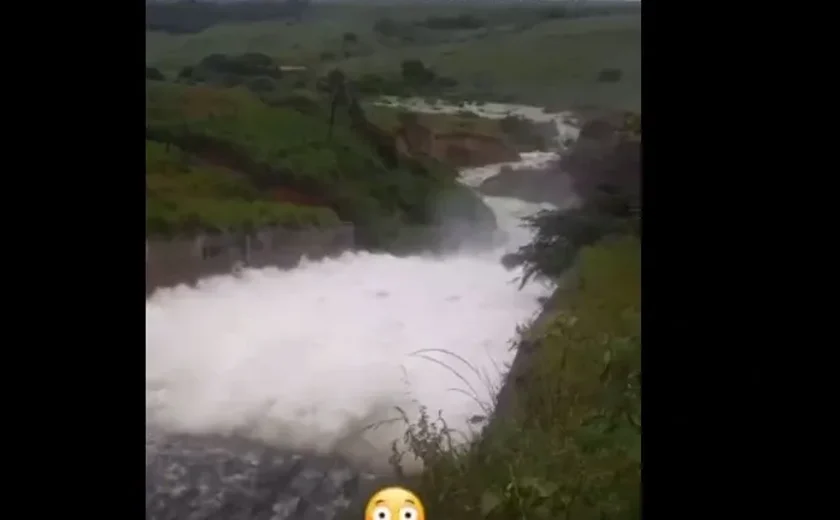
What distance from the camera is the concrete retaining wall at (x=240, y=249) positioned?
1185 millimetres

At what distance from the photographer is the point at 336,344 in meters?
1.16

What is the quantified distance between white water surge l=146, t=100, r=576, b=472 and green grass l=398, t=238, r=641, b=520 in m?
0.04

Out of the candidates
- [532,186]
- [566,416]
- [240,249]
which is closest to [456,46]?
[532,186]

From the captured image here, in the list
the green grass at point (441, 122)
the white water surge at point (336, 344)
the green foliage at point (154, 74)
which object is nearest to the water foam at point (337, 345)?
the white water surge at point (336, 344)

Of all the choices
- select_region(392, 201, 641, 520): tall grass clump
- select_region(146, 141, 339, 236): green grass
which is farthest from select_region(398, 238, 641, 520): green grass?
select_region(146, 141, 339, 236): green grass

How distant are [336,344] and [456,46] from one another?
0.44 m

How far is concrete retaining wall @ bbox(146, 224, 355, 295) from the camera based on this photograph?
118cm

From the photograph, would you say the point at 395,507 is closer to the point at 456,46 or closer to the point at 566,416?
the point at 566,416

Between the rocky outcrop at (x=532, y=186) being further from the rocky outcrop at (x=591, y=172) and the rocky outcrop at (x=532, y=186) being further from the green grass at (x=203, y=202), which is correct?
the green grass at (x=203, y=202)

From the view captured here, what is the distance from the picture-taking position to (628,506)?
1120 mm
